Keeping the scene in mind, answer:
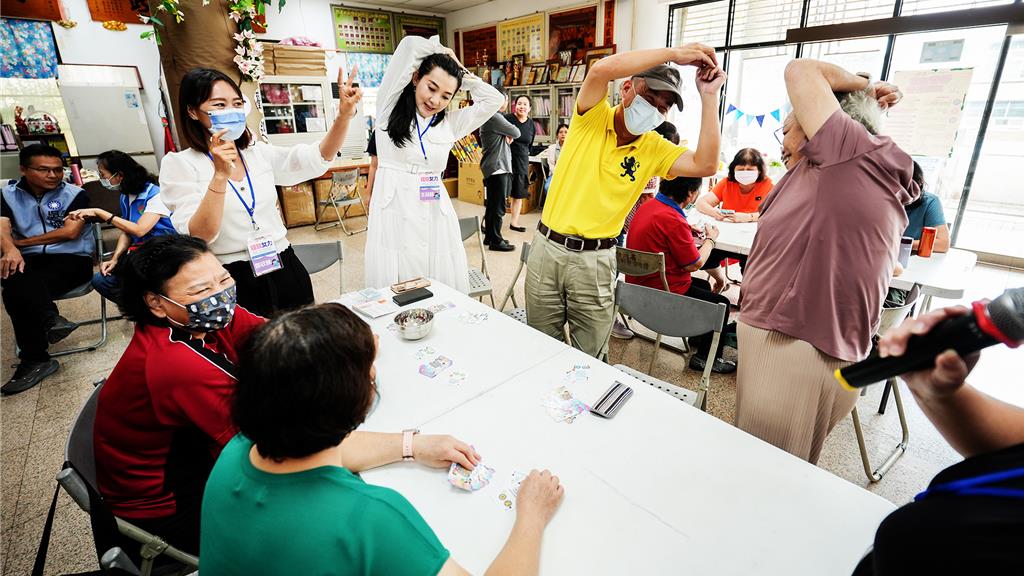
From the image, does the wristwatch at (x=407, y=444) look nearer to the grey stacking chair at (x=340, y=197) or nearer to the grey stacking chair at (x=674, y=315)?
the grey stacking chair at (x=674, y=315)

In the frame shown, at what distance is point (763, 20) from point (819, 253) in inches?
217

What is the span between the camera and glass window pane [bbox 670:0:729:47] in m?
5.79

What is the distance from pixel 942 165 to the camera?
4.87 metres

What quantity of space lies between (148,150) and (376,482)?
23.8 ft

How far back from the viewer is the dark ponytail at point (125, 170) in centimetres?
338

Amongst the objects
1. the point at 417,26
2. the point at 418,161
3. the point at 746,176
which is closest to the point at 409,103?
the point at 418,161

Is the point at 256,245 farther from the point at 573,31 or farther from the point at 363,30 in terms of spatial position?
the point at 363,30

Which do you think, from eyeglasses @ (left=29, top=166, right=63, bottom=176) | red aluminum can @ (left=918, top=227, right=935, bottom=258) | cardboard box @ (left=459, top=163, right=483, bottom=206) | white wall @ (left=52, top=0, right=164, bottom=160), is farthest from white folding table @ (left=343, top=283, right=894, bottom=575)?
white wall @ (left=52, top=0, right=164, bottom=160)

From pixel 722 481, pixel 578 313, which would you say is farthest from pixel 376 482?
pixel 578 313

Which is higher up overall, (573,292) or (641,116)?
(641,116)

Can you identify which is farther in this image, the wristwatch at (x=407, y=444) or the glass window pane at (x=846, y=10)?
the glass window pane at (x=846, y=10)

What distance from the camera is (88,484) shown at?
1.05 meters

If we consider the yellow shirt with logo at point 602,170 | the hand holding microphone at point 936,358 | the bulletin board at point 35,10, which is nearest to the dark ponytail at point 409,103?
the yellow shirt with logo at point 602,170

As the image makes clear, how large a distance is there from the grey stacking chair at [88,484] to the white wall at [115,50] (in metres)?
6.57
